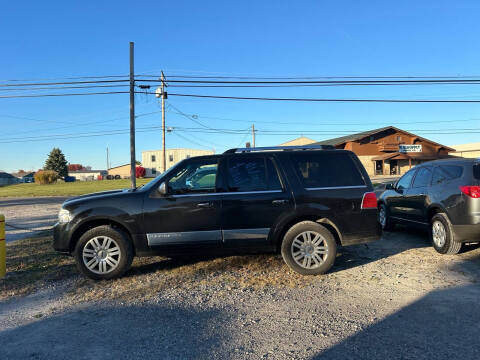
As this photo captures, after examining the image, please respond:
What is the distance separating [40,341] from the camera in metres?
3.13

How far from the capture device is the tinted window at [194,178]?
4898 millimetres

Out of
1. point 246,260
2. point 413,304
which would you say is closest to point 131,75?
point 246,260

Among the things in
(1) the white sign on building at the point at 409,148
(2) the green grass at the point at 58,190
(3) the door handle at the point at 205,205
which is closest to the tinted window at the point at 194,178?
(3) the door handle at the point at 205,205

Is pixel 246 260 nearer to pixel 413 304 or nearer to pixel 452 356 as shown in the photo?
pixel 413 304

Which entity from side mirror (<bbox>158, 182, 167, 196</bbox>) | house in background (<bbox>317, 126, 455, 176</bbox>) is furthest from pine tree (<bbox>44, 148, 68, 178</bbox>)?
side mirror (<bbox>158, 182, 167, 196</bbox>)

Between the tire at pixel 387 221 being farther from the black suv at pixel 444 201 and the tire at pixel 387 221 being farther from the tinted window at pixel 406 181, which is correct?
the tinted window at pixel 406 181

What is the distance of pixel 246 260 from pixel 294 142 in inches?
3243

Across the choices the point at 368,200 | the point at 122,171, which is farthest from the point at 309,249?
the point at 122,171

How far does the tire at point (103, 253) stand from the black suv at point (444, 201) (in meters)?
5.29

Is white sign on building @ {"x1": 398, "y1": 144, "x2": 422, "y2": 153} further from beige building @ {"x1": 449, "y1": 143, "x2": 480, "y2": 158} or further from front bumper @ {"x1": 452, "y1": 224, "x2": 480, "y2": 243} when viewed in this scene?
front bumper @ {"x1": 452, "y1": 224, "x2": 480, "y2": 243}

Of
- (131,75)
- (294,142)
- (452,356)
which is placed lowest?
(452,356)

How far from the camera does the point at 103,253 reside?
4.76 metres

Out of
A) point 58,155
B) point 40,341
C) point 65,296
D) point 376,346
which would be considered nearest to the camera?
point 376,346

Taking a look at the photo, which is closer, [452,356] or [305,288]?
[452,356]
